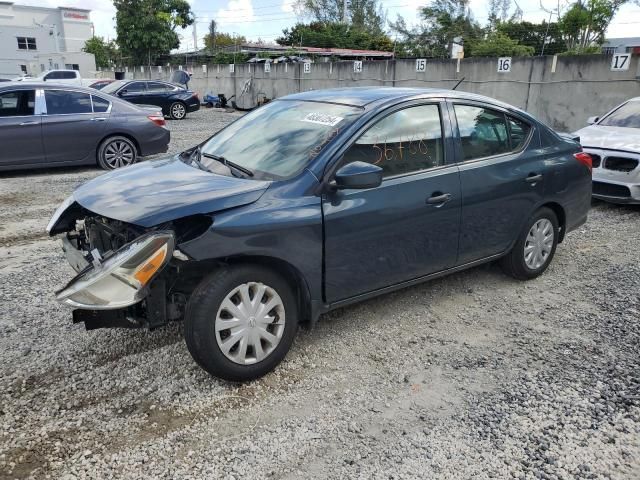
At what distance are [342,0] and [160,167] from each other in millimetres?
71629

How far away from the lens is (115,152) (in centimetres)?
922

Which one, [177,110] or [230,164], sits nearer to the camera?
[230,164]

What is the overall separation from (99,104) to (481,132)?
7.11 m

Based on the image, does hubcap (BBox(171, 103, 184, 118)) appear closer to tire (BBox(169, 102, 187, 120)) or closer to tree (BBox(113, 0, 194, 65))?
tire (BBox(169, 102, 187, 120))

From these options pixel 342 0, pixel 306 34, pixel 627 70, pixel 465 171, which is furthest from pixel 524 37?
pixel 465 171

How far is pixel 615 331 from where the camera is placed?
390 cm

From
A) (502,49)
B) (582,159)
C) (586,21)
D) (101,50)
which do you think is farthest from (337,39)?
(582,159)

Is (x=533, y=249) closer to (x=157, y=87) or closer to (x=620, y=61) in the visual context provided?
(x=620, y=61)

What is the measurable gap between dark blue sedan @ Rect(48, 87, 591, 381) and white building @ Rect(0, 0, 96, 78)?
56716 mm

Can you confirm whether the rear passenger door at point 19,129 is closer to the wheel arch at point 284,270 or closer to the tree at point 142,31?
the wheel arch at point 284,270

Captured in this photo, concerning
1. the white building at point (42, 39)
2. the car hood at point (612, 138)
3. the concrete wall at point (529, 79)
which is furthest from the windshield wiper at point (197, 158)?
the white building at point (42, 39)

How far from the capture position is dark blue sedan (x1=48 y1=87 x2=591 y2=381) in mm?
2930

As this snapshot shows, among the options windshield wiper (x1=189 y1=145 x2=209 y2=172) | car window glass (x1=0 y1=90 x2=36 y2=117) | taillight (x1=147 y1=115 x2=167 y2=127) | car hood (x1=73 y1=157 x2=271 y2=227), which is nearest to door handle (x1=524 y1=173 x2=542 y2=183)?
car hood (x1=73 y1=157 x2=271 y2=227)

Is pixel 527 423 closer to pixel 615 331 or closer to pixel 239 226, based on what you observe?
pixel 615 331
